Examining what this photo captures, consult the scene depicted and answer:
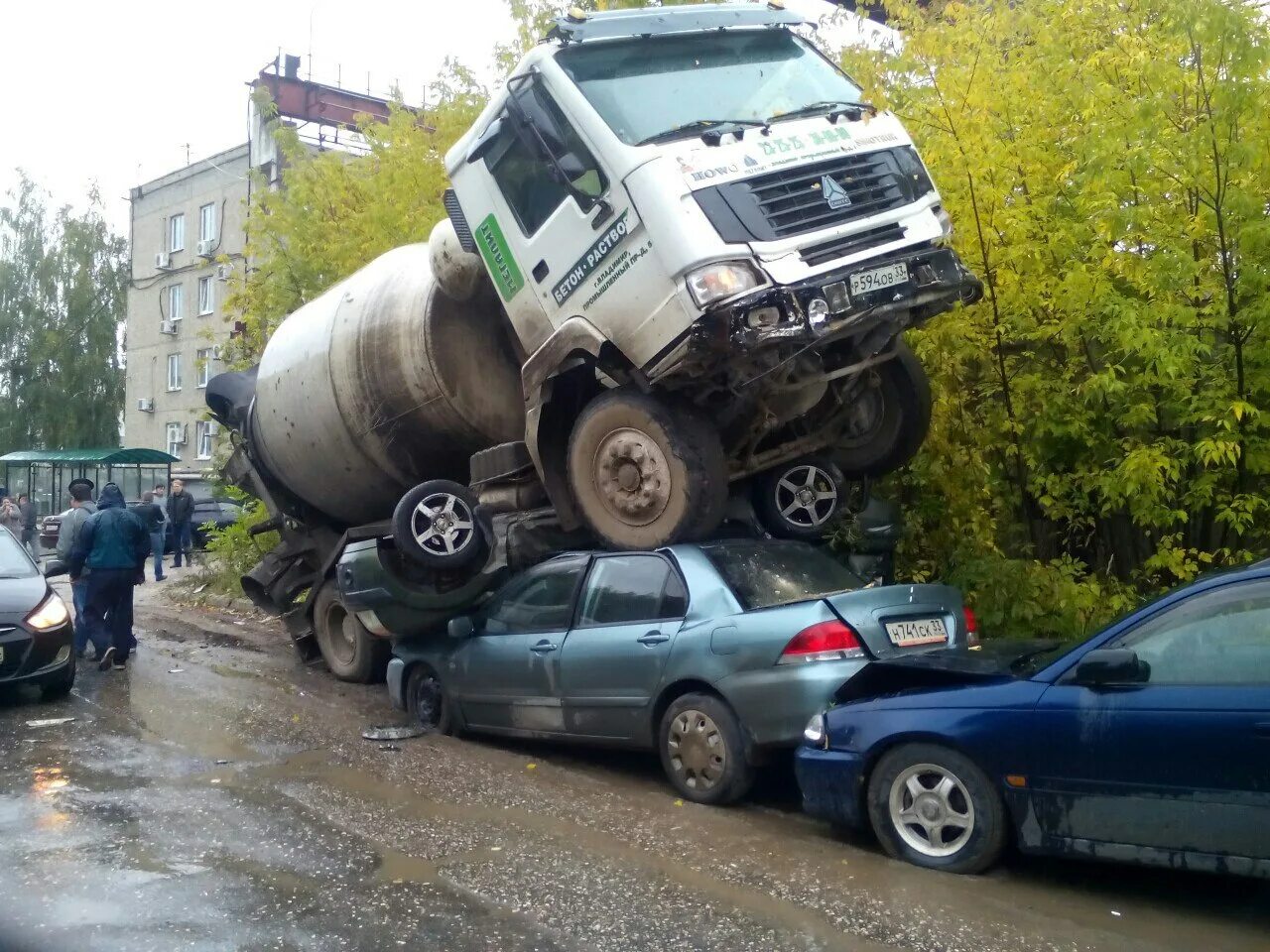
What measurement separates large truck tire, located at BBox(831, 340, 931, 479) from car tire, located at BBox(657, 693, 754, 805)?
2.50m

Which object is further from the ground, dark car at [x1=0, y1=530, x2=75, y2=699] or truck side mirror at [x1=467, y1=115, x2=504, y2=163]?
truck side mirror at [x1=467, y1=115, x2=504, y2=163]

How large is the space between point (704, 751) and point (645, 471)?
1733 millimetres

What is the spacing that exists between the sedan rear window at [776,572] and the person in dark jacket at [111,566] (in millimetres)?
6477

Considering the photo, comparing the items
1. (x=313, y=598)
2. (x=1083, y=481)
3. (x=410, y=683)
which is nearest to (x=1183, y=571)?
(x=1083, y=481)

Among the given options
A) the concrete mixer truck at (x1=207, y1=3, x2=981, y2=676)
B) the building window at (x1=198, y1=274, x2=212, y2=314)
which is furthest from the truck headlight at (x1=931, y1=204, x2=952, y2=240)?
the building window at (x1=198, y1=274, x2=212, y2=314)

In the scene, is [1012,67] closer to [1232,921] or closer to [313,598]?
[1232,921]

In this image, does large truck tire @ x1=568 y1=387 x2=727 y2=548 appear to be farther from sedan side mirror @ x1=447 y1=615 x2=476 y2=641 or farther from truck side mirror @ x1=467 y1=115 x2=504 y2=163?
truck side mirror @ x1=467 y1=115 x2=504 y2=163

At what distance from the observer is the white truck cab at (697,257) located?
263 inches

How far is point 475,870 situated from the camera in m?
5.33

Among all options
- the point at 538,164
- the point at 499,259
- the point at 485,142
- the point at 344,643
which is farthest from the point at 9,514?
the point at 538,164

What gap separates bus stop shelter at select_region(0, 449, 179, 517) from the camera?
31703 millimetres

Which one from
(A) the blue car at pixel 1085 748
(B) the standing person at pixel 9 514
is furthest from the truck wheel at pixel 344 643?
(B) the standing person at pixel 9 514

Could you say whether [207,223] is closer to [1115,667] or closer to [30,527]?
[30,527]

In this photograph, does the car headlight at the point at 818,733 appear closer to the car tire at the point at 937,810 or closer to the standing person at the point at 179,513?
the car tire at the point at 937,810
